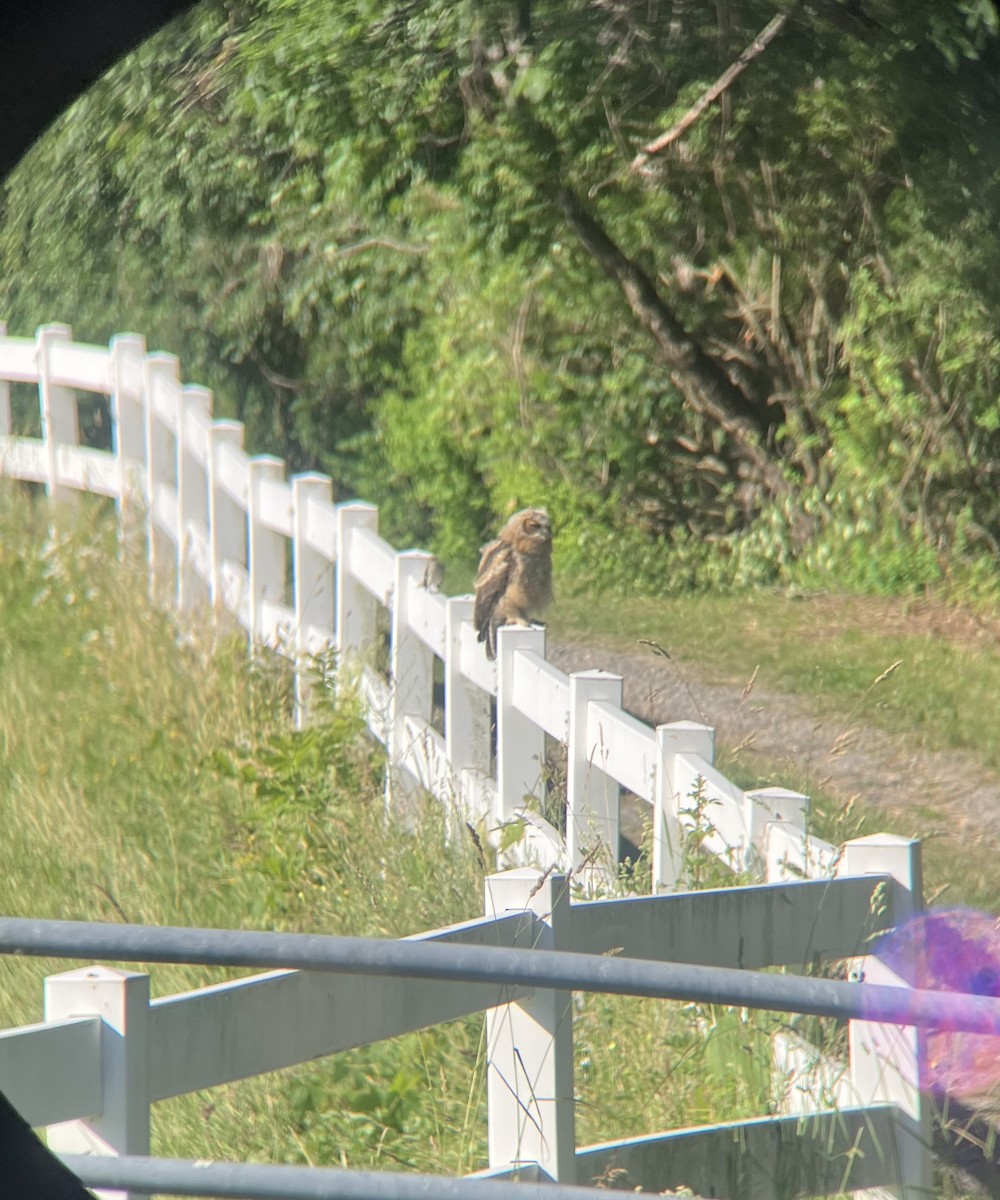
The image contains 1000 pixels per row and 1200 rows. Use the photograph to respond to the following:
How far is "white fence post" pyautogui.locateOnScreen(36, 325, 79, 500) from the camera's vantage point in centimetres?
135

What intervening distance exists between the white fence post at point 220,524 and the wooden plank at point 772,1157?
685 millimetres

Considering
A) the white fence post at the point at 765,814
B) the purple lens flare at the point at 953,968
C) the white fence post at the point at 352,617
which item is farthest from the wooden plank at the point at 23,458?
the purple lens flare at the point at 953,968

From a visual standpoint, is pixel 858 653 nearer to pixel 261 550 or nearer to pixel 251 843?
pixel 251 843

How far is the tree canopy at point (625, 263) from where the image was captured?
1110mm

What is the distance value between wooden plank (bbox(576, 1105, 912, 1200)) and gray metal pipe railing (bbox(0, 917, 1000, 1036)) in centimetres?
21

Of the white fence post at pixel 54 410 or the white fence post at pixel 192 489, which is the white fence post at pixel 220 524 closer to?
the white fence post at pixel 192 489

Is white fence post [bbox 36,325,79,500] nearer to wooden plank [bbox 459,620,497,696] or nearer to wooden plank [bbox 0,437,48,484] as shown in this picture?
wooden plank [bbox 0,437,48,484]

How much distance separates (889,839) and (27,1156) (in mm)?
717

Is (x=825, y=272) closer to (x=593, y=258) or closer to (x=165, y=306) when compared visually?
(x=593, y=258)

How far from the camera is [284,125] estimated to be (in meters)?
1.22

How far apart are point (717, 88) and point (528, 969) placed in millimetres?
737

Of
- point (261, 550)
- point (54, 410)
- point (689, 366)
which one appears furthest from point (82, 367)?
point (689, 366)

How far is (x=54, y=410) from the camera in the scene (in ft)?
4.58

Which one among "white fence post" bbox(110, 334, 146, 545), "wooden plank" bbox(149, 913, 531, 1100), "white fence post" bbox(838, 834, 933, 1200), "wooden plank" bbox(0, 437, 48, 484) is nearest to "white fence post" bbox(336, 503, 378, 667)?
"white fence post" bbox(110, 334, 146, 545)
